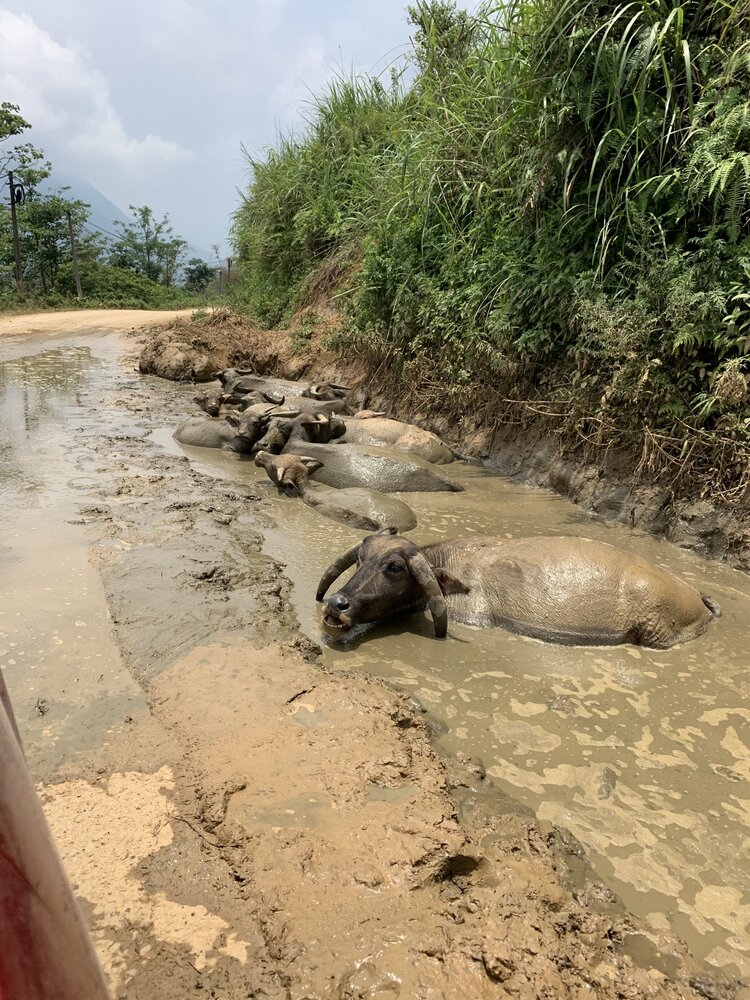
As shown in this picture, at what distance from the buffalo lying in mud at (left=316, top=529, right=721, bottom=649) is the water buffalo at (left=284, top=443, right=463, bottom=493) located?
2584 millimetres

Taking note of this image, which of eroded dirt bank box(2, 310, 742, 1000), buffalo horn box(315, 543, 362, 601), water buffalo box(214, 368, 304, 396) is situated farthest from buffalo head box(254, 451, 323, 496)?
water buffalo box(214, 368, 304, 396)

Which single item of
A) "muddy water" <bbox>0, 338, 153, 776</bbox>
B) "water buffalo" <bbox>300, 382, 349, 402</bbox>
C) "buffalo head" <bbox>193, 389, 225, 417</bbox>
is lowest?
"muddy water" <bbox>0, 338, 153, 776</bbox>

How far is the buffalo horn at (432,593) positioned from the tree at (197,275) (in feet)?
147

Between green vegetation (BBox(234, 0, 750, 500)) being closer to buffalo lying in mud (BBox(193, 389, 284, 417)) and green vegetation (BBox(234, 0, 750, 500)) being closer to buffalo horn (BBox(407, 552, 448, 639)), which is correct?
buffalo lying in mud (BBox(193, 389, 284, 417))

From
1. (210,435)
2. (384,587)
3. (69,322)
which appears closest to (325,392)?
(210,435)

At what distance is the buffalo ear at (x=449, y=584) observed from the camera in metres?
4.63

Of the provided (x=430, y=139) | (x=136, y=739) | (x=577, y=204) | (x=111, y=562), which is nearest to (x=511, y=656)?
(x=136, y=739)

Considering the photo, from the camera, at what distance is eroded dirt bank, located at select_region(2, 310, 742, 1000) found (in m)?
1.95

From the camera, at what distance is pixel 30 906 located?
0.55 metres

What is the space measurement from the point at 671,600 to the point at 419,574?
1659 millimetres

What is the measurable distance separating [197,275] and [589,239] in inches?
1704

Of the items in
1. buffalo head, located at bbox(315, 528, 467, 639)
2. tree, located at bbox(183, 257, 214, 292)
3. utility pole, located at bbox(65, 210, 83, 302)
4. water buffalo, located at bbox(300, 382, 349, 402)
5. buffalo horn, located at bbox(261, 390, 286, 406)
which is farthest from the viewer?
tree, located at bbox(183, 257, 214, 292)

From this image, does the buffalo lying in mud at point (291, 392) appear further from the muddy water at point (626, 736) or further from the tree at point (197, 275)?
the tree at point (197, 275)

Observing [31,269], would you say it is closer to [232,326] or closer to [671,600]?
[232,326]
